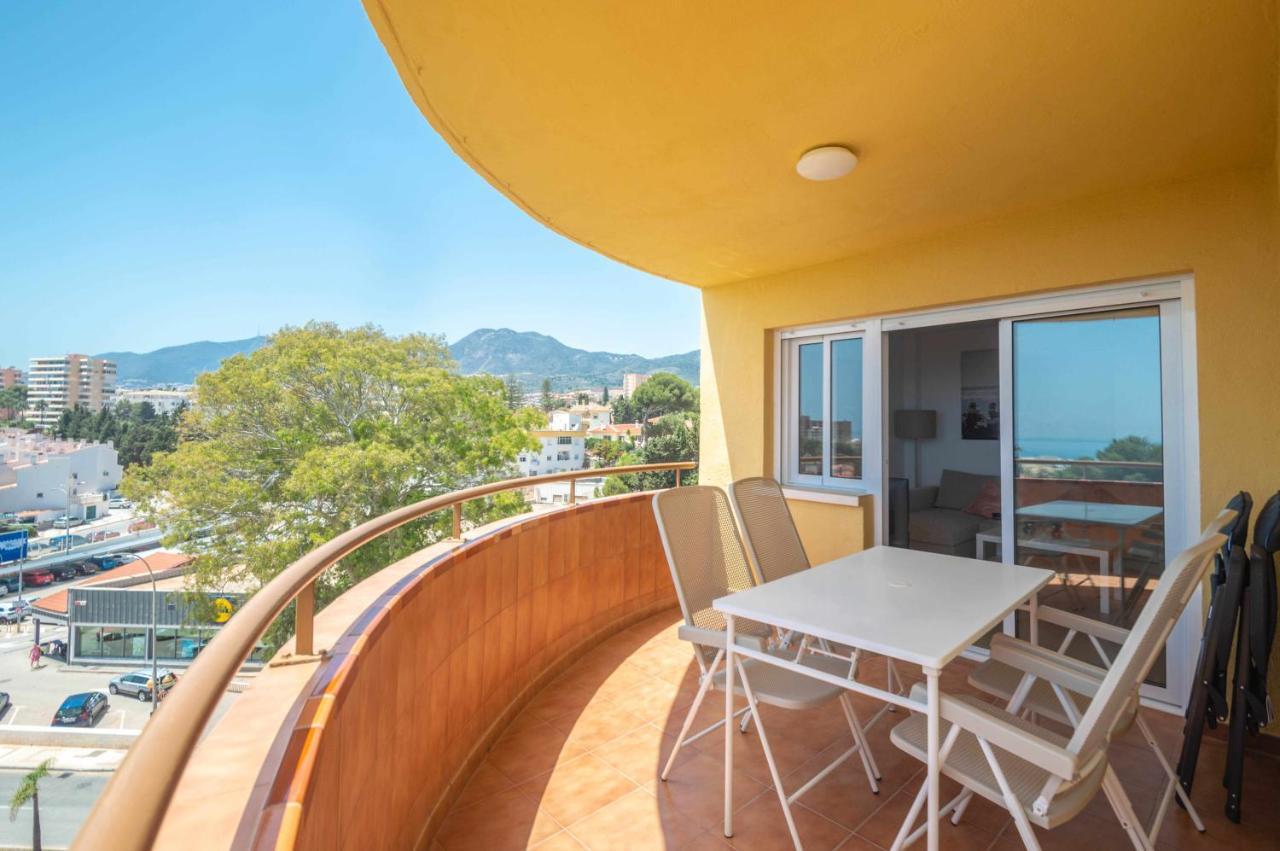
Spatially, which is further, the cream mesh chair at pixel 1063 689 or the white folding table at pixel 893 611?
the cream mesh chair at pixel 1063 689

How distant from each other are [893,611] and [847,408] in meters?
2.58

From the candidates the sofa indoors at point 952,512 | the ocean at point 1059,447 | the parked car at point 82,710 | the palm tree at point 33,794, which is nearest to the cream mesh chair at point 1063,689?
the ocean at point 1059,447

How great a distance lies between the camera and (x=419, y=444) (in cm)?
1577

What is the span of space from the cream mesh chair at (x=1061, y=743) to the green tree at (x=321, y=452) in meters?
13.8

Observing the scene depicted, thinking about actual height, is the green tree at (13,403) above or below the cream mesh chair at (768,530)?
above

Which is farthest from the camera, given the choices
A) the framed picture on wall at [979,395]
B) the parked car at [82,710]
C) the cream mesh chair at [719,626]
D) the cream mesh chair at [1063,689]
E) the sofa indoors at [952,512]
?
the parked car at [82,710]

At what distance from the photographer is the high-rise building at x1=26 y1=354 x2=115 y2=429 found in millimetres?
15883

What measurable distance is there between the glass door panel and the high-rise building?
2046 centimetres

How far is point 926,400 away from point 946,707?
556 cm

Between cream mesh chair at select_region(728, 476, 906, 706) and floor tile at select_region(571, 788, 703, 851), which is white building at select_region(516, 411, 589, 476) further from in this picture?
floor tile at select_region(571, 788, 703, 851)

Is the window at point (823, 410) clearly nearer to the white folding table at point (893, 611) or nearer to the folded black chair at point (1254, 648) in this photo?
the white folding table at point (893, 611)

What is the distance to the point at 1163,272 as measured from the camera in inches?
119

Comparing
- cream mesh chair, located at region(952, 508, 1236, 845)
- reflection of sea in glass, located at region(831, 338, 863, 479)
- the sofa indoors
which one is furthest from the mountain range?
cream mesh chair, located at region(952, 508, 1236, 845)

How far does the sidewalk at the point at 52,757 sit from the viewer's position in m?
7.75
